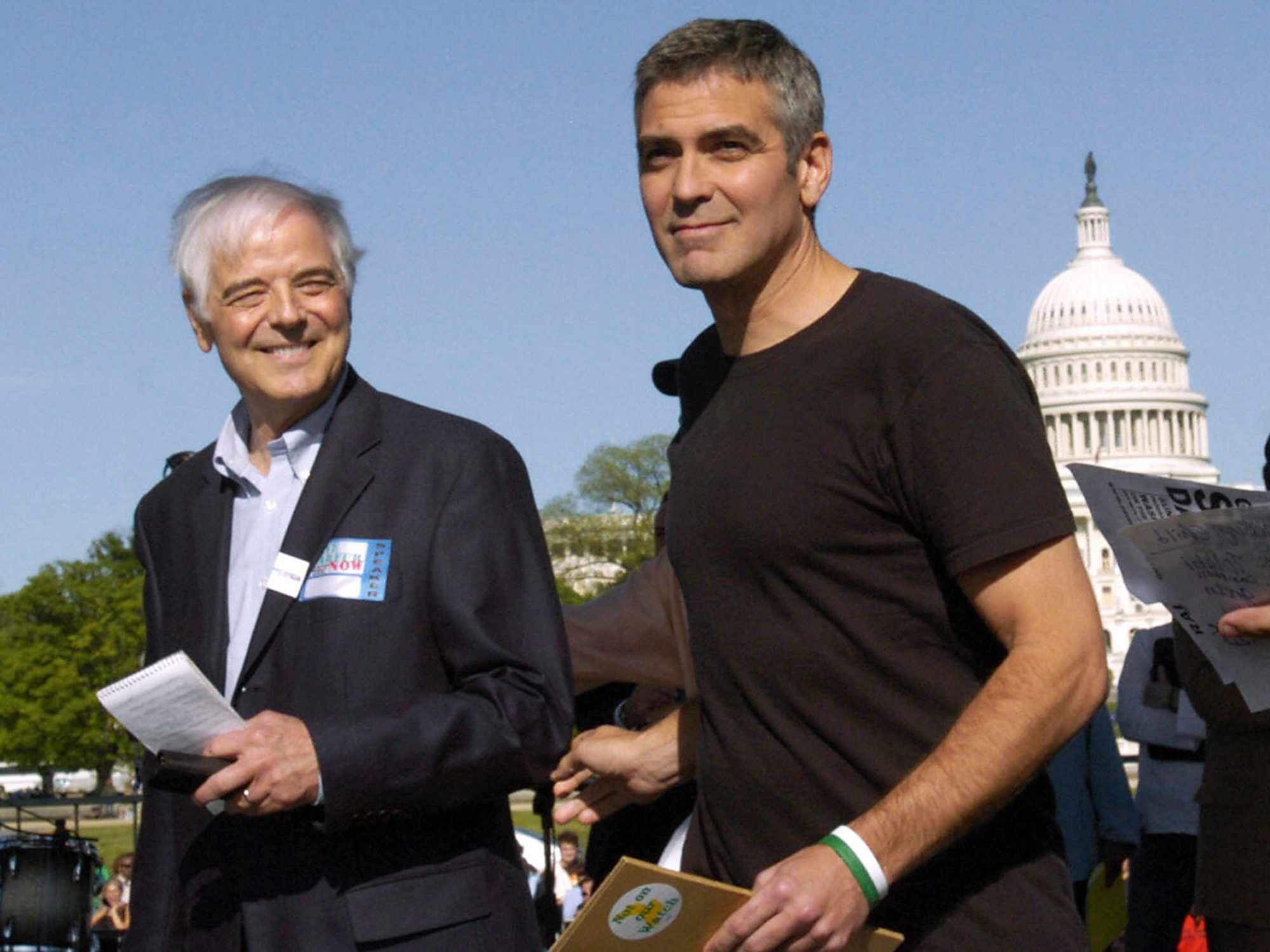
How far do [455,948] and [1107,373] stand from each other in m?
112

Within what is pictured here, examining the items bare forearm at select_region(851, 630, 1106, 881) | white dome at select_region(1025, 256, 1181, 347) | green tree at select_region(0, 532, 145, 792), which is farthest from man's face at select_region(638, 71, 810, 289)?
white dome at select_region(1025, 256, 1181, 347)

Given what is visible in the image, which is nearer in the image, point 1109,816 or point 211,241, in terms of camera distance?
point 211,241

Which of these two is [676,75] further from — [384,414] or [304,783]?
[304,783]

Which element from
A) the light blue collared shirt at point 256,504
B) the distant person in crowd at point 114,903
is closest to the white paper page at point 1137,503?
the light blue collared shirt at point 256,504

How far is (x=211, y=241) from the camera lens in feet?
10.9

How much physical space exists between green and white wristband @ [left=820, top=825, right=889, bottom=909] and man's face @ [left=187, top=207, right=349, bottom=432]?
1.21 m

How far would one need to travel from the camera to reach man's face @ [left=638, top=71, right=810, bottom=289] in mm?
2768

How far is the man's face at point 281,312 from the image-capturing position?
3279 millimetres

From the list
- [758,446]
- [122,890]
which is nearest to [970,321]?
[758,446]

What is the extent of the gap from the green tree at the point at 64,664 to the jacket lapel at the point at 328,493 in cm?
5751

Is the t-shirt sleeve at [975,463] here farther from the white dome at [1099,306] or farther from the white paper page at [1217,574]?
the white dome at [1099,306]

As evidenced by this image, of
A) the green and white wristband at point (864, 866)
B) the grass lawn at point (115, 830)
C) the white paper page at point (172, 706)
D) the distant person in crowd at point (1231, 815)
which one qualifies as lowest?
the grass lawn at point (115, 830)

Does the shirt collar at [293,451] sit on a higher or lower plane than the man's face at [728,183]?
lower

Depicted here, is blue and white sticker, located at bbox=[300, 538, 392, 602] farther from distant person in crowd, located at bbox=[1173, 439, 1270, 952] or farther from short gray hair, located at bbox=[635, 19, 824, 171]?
distant person in crowd, located at bbox=[1173, 439, 1270, 952]
